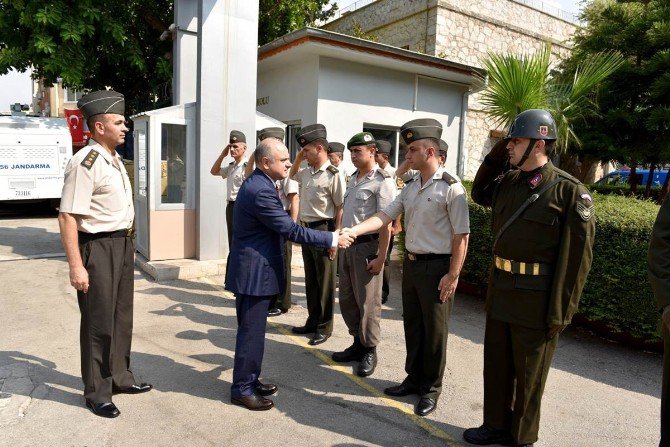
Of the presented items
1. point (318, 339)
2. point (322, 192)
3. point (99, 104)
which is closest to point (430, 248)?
point (322, 192)

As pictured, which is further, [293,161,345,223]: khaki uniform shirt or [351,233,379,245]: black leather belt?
[293,161,345,223]: khaki uniform shirt

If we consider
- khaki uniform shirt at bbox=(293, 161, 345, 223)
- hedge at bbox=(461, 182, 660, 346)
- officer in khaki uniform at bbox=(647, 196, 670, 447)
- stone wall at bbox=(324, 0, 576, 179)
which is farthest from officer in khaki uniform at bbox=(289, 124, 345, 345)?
stone wall at bbox=(324, 0, 576, 179)

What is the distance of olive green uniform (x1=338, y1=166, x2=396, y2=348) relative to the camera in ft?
13.4

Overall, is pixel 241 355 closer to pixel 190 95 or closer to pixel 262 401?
pixel 262 401

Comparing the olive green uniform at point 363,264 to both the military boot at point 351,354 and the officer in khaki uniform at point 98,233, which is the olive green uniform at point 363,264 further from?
the officer in khaki uniform at point 98,233

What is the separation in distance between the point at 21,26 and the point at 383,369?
11122mm

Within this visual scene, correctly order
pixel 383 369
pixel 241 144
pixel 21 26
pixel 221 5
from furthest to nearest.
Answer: pixel 21 26 < pixel 221 5 < pixel 241 144 < pixel 383 369

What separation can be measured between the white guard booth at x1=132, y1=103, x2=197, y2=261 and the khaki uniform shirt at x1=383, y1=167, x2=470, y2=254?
14.9 feet

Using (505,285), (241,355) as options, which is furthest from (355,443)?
(505,285)

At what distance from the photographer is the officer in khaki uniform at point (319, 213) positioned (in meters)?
4.63

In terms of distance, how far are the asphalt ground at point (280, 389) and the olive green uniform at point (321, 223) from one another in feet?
1.02

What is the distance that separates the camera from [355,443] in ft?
10.0

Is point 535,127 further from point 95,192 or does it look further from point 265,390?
point 95,192

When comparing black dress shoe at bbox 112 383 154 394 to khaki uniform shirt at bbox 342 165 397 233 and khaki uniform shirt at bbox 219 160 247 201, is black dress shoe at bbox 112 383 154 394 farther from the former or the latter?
khaki uniform shirt at bbox 219 160 247 201
